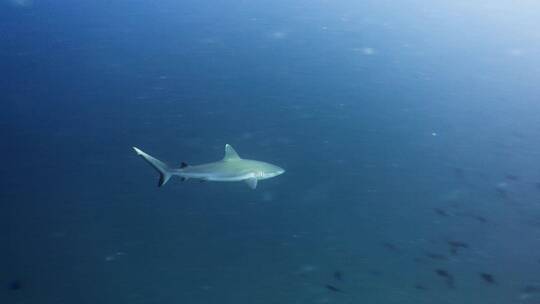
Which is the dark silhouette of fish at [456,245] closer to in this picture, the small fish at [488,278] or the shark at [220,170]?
the small fish at [488,278]

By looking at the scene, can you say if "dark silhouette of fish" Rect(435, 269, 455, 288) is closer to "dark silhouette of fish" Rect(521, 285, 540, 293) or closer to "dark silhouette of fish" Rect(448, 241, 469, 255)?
"dark silhouette of fish" Rect(448, 241, 469, 255)

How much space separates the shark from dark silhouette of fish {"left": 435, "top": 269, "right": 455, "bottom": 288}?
3.91m

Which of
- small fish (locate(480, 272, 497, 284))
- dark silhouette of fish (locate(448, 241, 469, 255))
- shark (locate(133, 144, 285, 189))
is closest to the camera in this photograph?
shark (locate(133, 144, 285, 189))

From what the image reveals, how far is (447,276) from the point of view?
888 centimetres

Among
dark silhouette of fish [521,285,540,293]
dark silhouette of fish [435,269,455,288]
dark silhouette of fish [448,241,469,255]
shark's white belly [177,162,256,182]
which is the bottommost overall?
dark silhouette of fish [521,285,540,293]

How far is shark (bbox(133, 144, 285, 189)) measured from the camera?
8.33m

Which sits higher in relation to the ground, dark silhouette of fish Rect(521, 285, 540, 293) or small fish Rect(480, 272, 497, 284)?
small fish Rect(480, 272, 497, 284)

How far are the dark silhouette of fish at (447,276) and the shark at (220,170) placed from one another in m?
3.91

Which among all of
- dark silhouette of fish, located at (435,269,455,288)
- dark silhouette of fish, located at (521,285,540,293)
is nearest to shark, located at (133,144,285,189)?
dark silhouette of fish, located at (435,269,455,288)

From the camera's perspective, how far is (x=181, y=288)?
8695mm

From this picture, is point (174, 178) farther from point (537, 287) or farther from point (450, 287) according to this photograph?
point (537, 287)

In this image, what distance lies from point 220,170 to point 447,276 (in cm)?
505

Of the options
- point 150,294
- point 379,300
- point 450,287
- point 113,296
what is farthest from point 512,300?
point 113,296

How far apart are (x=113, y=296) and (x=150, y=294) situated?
2.30ft
